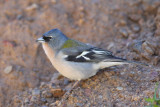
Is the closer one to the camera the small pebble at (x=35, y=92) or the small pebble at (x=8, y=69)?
the small pebble at (x=35, y=92)

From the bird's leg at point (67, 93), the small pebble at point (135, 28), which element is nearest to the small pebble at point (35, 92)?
the bird's leg at point (67, 93)

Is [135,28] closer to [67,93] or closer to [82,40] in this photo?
[82,40]

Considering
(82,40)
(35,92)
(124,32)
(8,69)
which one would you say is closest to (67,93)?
(35,92)

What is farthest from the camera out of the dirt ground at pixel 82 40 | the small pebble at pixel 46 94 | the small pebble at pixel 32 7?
the small pebble at pixel 32 7

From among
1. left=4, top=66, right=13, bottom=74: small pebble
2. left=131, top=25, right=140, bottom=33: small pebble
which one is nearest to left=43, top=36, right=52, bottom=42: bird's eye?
left=4, top=66, right=13, bottom=74: small pebble

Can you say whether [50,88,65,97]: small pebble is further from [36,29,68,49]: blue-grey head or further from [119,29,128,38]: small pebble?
[119,29,128,38]: small pebble

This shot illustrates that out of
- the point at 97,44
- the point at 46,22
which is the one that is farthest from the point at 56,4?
the point at 97,44

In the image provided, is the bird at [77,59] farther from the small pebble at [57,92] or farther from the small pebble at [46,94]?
the small pebble at [46,94]
